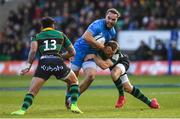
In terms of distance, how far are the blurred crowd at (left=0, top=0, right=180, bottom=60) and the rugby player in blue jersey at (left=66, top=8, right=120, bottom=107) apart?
17744 mm

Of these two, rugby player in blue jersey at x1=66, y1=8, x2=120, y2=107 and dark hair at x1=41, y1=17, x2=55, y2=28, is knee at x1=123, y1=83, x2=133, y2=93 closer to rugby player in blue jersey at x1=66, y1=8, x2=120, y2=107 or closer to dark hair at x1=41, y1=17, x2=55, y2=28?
rugby player in blue jersey at x1=66, y1=8, x2=120, y2=107

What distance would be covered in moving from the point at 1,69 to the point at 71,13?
216 inches

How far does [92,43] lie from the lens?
16.2 m

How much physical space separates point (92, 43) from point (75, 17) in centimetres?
2321

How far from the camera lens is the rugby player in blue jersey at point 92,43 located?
16297 millimetres

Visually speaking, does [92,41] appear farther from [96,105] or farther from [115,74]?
[96,105]

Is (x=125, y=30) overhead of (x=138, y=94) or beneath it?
beneath

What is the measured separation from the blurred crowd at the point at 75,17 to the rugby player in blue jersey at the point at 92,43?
17.7 meters

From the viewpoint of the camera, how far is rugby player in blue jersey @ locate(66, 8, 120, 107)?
16.3 metres

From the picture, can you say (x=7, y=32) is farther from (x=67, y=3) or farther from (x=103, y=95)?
Answer: (x=103, y=95)

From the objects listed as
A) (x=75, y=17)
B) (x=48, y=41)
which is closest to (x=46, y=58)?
(x=48, y=41)

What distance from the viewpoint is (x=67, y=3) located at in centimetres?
4056

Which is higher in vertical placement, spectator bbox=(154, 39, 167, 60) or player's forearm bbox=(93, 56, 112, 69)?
player's forearm bbox=(93, 56, 112, 69)

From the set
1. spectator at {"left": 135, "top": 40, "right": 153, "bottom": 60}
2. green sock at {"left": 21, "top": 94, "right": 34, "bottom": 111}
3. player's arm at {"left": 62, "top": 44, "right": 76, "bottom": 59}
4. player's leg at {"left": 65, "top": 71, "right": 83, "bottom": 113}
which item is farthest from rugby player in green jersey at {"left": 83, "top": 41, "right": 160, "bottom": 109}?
spectator at {"left": 135, "top": 40, "right": 153, "bottom": 60}
